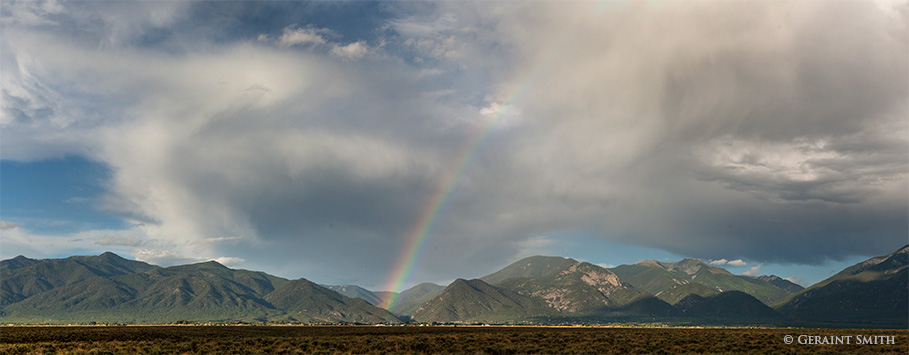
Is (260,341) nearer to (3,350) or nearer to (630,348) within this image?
(3,350)

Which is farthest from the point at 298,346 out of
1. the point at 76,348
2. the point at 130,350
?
the point at 76,348

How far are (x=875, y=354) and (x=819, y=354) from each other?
7.91m

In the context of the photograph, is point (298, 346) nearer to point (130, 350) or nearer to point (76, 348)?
point (130, 350)

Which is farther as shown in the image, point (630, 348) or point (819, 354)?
point (630, 348)

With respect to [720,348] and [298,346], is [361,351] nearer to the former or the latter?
[298,346]

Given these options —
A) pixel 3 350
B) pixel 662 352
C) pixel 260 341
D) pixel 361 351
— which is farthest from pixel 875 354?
pixel 3 350

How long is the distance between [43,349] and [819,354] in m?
125

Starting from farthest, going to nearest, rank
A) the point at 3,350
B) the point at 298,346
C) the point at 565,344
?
1. the point at 565,344
2. the point at 298,346
3. the point at 3,350

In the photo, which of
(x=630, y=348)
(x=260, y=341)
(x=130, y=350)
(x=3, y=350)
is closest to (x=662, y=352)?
(x=630, y=348)

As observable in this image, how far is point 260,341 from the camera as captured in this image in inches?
4331

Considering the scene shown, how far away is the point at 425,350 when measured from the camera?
93.1 metres

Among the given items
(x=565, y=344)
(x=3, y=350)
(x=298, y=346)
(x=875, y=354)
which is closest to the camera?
(x=875, y=354)

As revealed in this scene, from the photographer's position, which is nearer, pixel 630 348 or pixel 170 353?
pixel 170 353

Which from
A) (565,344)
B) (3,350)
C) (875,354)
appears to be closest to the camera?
(875,354)
